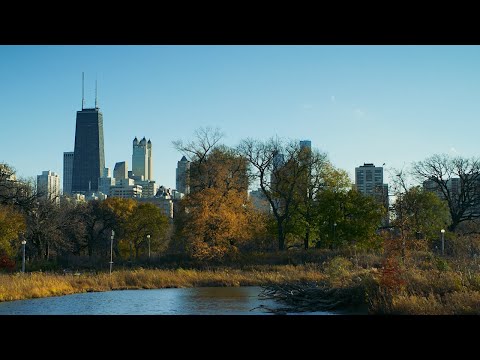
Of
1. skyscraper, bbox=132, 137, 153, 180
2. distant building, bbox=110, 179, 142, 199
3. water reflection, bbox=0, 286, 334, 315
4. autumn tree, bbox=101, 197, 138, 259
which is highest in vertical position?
skyscraper, bbox=132, 137, 153, 180

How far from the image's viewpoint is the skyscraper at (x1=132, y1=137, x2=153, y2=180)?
56872 mm

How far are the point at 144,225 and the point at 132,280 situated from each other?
17996 millimetres

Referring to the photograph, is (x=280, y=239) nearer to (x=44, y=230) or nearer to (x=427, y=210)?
(x=427, y=210)

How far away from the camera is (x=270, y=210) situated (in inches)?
1491

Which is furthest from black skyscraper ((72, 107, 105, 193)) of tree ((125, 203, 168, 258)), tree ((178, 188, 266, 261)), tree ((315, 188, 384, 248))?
tree ((178, 188, 266, 261))

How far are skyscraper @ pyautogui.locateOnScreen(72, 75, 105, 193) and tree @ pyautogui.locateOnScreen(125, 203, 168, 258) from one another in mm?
67883

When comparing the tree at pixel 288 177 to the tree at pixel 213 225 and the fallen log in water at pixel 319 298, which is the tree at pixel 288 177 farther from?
the fallen log in water at pixel 319 298

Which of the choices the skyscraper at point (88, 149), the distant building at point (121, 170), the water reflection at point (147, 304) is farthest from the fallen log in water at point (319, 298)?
the skyscraper at point (88, 149)

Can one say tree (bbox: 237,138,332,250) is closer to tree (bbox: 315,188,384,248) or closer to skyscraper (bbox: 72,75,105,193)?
tree (bbox: 315,188,384,248)

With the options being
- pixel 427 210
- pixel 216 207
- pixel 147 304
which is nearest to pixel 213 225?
pixel 216 207

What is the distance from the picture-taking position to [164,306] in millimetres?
14734
